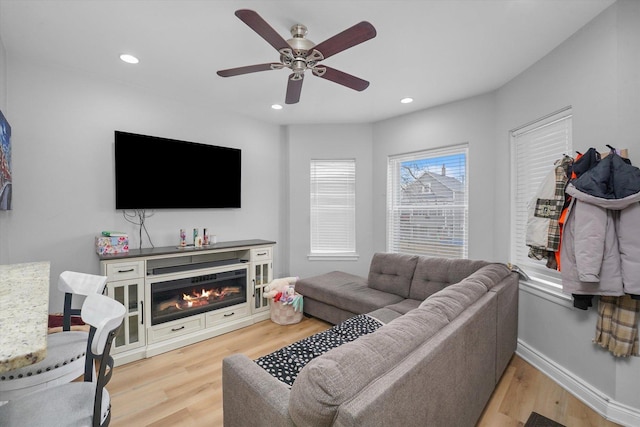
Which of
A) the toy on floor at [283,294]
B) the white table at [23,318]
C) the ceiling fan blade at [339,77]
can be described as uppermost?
the ceiling fan blade at [339,77]

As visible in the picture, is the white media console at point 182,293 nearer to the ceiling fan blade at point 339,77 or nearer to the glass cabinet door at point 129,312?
the glass cabinet door at point 129,312

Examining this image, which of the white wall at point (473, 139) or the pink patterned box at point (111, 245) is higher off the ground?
the white wall at point (473, 139)

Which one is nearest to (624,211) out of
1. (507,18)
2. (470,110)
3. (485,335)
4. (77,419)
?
(485,335)

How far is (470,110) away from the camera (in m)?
3.45

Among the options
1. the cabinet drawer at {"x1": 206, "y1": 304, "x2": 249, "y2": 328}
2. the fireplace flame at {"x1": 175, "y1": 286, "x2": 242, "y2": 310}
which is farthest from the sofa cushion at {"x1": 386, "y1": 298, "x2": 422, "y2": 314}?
the fireplace flame at {"x1": 175, "y1": 286, "x2": 242, "y2": 310}

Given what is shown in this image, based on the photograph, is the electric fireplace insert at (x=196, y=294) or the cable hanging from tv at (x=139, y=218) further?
the cable hanging from tv at (x=139, y=218)

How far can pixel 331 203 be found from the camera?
4.50 meters

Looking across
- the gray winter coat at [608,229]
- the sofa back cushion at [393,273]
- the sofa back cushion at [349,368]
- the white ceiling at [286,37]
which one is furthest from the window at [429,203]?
the sofa back cushion at [349,368]

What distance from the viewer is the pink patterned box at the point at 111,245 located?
8.97 ft

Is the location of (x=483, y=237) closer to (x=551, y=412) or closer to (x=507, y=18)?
(x=551, y=412)

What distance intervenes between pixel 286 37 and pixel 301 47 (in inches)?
16.9

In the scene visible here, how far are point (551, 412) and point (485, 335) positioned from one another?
810mm

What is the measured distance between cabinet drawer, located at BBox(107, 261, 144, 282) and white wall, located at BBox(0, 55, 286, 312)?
18.6 inches

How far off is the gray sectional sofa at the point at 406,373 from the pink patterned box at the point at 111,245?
2060 mm
